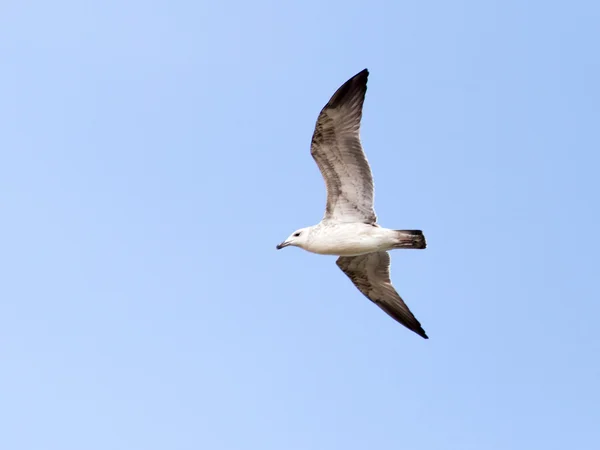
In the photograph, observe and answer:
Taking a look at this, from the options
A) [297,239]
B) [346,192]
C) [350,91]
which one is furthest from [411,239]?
[350,91]

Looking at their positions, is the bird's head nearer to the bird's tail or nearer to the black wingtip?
the bird's tail

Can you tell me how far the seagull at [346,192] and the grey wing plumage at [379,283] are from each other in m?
0.81

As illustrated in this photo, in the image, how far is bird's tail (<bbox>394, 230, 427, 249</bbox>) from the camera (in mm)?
22406

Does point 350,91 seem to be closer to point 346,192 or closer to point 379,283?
point 346,192

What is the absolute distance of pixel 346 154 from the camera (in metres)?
22.6

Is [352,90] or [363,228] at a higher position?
[352,90]

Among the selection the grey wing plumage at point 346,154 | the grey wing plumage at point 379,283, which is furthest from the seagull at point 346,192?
the grey wing plumage at point 379,283

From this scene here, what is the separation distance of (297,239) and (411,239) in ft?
7.84

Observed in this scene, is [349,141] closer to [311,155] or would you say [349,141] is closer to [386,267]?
[311,155]

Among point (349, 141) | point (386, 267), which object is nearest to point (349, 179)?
point (349, 141)

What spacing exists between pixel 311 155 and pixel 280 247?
2172 millimetres

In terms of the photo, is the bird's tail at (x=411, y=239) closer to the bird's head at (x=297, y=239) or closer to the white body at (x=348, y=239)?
the white body at (x=348, y=239)

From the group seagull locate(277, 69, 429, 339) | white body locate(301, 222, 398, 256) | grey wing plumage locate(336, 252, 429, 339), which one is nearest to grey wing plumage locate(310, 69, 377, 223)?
seagull locate(277, 69, 429, 339)

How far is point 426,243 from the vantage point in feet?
73.4
